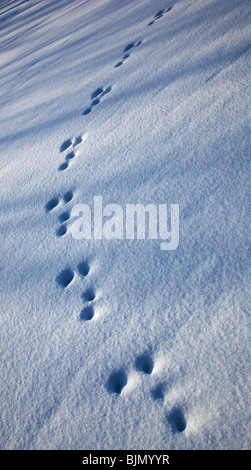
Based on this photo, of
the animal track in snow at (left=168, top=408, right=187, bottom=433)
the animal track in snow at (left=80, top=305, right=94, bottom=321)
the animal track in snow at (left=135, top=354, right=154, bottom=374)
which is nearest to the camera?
the animal track in snow at (left=168, top=408, right=187, bottom=433)

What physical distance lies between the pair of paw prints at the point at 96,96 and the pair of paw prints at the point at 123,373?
4.94ft

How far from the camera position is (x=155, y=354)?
0.87 m

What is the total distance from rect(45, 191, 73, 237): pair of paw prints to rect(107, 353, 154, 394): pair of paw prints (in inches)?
25.6

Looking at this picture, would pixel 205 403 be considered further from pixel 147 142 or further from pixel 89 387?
pixel 147 142

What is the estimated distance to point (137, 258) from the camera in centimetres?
111

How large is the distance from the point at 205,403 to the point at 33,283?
76cm

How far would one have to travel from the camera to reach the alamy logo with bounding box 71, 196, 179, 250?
1.15m

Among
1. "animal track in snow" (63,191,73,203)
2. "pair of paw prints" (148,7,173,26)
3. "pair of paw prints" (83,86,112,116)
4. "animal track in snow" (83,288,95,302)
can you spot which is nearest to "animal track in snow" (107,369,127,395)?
"animal track in snow" (83,288,95,302)

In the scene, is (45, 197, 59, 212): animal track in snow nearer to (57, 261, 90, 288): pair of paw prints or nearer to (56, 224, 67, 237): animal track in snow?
(56, 224, 67, 237): animal track in snow

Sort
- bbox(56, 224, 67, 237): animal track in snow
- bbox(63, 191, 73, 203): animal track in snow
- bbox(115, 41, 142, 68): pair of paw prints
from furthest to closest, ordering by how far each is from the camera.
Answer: bbox(115, 41, 142, 68): pair of paw prints
bbox(63, 191, 73, 203): animal track in snow
bbox(56, 224, 67, 237): animal track in snow

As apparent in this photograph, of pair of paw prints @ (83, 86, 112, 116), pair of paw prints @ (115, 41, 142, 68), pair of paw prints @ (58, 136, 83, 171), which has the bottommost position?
pair of paw prints @ (58, 136, 83, 171)

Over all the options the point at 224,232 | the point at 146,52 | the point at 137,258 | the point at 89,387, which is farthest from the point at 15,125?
the point at 89,387

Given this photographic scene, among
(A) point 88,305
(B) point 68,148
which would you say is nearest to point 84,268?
(A) point 88,305

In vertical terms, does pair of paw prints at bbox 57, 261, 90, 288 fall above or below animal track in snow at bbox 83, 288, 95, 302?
above
